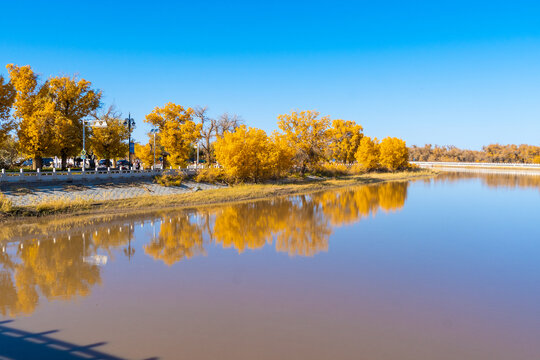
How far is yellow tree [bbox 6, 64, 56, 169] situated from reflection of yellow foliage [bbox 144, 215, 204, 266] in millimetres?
20035

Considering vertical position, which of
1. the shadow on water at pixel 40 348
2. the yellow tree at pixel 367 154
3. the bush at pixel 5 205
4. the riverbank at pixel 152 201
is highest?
the yellow tree at pixel 367 154

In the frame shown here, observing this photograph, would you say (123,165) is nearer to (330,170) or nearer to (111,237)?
(330,170)

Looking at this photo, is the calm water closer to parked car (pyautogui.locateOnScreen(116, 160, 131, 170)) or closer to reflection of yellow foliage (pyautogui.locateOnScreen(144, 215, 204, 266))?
reflection of yellow foliage (pyautogui.locateOnScreen(144, 215, 204, 266))

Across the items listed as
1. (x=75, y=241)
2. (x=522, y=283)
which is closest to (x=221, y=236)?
(x=75, y=241)

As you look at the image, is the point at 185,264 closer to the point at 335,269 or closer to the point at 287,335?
the point at 335,269

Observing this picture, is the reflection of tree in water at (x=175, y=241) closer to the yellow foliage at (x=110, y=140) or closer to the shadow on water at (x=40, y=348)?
the shadow on water at (x=40, y=348)

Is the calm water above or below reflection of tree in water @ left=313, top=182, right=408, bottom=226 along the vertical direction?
below

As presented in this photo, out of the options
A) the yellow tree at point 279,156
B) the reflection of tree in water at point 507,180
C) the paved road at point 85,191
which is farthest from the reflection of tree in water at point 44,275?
the reflection of tree in water at point 507,180

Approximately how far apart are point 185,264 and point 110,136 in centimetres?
3635

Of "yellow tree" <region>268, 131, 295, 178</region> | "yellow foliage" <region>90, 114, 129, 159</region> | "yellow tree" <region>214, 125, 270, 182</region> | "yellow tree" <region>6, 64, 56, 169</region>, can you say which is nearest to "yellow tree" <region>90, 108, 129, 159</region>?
"yellow foliage" <region>90, 114, 129, 159</region>

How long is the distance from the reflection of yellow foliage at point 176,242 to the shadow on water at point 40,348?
22.6 feet

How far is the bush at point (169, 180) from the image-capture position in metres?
40.0

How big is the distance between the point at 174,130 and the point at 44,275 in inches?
1469

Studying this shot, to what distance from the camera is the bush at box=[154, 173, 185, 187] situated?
1574 inches
